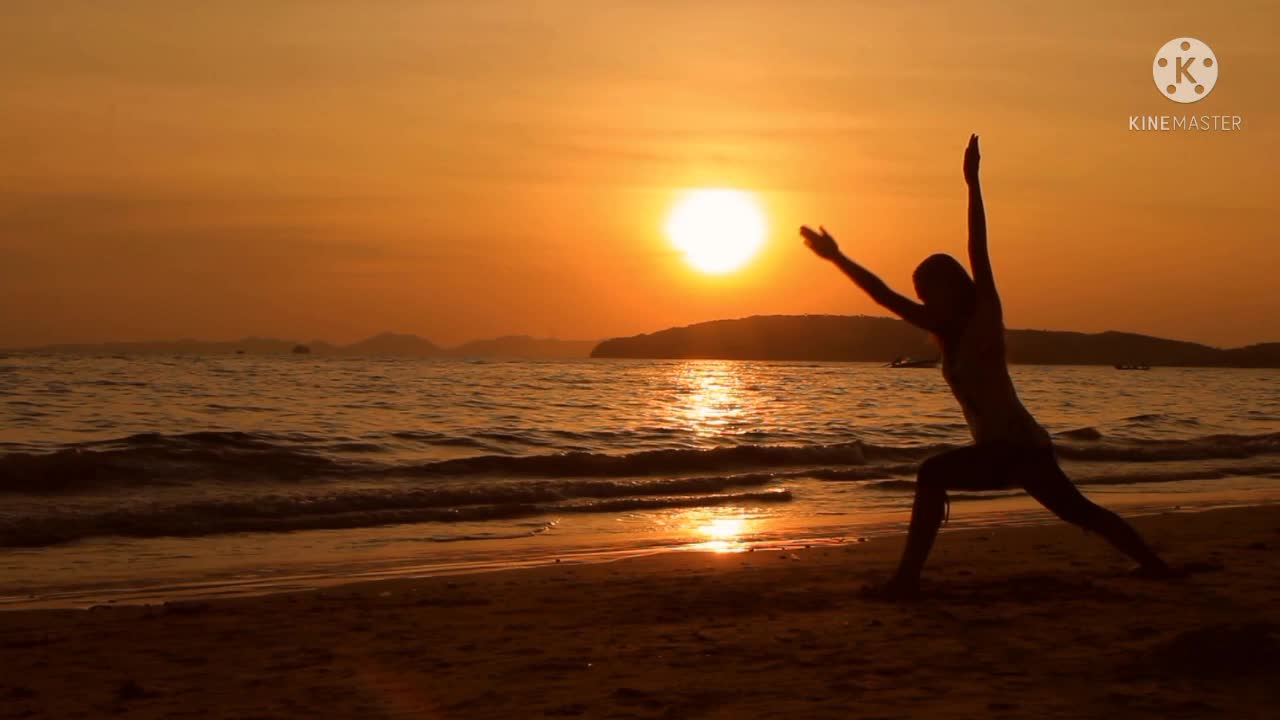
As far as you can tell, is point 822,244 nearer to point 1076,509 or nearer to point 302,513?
point 1076,509

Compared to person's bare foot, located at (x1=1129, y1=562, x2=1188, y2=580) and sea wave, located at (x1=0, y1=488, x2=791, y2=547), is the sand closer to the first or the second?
person's bare foot, located at (x1=1129, y1=562, x2=1188, y2=580)

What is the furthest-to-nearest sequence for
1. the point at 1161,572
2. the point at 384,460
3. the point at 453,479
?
the point at 384,460
the point at 453,479
the point at 1161,572

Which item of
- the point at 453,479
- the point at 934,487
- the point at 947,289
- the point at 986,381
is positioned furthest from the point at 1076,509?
the point at 453,479

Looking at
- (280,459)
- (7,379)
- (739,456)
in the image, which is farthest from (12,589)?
(7,379)

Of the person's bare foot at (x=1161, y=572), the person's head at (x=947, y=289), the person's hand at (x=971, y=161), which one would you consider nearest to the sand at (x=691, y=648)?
the person's bare foot at (x=1161, y=572)

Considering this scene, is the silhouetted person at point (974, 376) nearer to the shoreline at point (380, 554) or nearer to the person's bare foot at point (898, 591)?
the person's bare foot at point (898, 591)

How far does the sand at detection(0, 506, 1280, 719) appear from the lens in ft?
14.4

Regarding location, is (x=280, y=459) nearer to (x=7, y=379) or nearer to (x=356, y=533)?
(x=356, y=533)

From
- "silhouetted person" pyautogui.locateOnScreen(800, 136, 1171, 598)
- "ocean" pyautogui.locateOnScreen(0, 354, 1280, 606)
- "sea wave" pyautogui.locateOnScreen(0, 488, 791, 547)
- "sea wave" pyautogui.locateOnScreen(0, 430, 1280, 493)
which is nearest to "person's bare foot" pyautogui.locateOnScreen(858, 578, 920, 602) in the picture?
→ "silhouetted person" pyautogui.locateOnScreen(800, 136, 1171, 598)

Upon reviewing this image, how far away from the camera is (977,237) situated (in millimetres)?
5543

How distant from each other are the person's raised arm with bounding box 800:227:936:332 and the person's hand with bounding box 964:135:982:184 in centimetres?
69

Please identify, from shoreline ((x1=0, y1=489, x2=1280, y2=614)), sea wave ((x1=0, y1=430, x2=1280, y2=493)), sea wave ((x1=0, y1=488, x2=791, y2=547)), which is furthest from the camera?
sea wave ((x1=0, y1=430, x2=1280, y2=493))

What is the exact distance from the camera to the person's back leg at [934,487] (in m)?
5.75

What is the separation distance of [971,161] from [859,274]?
85cm
